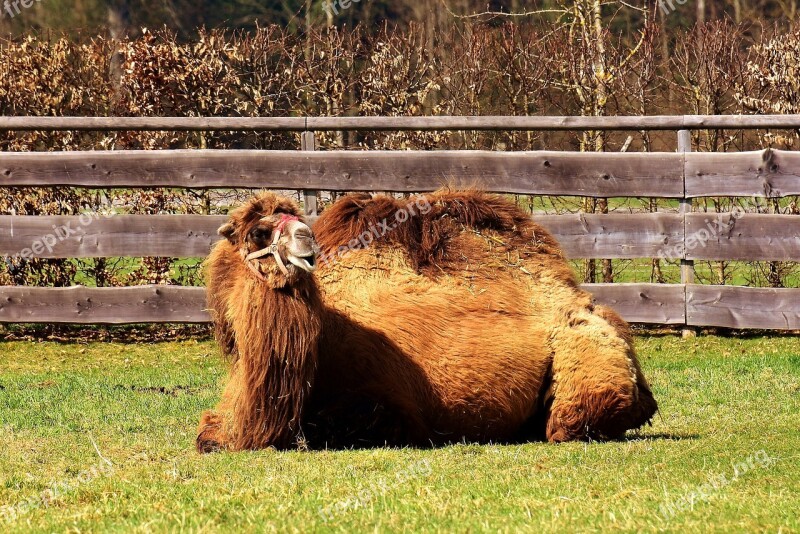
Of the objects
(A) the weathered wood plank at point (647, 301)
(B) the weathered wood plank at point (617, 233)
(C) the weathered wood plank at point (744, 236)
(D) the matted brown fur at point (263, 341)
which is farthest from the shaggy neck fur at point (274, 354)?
(C) the weathered wood plank at point (744, 236)

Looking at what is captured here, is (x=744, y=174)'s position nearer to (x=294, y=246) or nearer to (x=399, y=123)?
(x=399, y=123)

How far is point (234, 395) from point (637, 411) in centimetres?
255

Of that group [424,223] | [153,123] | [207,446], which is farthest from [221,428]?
[153,123]

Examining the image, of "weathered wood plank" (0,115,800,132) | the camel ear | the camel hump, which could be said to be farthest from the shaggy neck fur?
"weathered wood plank" (0,115,800,132)

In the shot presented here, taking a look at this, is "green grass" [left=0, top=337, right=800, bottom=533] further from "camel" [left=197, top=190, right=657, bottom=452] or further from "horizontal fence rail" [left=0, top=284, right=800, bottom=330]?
"horizontal fence rail" [left=0, top=284, right=800, bottom=330]

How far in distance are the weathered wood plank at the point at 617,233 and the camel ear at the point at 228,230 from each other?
539cm

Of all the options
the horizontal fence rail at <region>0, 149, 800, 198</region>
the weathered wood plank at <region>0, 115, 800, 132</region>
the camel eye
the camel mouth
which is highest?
the weathered wood plank at <region>0, 115, 800, 132</region>

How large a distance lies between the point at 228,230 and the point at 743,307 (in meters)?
6.69

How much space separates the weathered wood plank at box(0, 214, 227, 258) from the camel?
4672 millimetres

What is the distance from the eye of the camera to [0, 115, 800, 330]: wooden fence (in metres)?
11.5

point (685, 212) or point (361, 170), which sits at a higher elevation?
point (361, 170)

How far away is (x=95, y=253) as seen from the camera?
11727 mm

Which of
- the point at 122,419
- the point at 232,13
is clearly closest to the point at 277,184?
the point at 122,419

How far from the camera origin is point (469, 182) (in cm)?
1173
